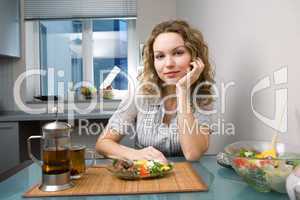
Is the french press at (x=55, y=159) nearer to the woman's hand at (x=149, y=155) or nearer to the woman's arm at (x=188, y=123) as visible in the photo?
the woman's hand at (x=149, y=155)

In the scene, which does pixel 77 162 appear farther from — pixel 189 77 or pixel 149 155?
pixel 189 77

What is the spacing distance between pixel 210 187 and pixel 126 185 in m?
0.24

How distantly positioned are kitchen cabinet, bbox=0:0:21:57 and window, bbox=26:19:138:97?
31 centimetres

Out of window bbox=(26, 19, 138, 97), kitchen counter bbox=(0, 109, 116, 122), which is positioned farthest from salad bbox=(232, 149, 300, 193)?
window bbox=(26, 19, 138, 97)

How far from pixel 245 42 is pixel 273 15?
326mm

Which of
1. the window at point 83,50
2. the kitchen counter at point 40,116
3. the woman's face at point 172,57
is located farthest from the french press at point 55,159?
the window at point 83,50

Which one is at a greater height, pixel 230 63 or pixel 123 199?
pixel 230 63

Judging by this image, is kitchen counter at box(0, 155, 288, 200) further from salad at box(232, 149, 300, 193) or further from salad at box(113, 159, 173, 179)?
salad at box(113, 159, 173, 179)

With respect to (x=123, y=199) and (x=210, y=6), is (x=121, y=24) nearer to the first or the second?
(x=210, y=6)

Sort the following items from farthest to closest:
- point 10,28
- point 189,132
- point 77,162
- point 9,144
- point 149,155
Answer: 1. point 10,28
2. point 9,144
3. point 189,132
4. point 149,155
5. point 77,162

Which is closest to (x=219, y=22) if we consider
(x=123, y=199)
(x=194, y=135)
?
(x=194, y=135)

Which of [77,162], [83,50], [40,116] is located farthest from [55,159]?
[83,50]

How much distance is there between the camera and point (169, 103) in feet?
5.21

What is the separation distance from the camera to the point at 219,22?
6.48 ft
